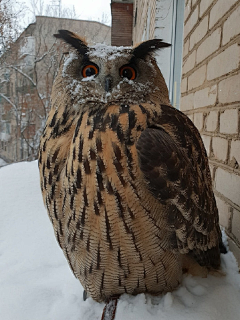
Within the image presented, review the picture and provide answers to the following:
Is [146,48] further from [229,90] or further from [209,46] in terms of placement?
[209,46]

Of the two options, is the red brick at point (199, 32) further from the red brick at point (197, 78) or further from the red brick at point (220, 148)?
the red brick at point (220, 148)

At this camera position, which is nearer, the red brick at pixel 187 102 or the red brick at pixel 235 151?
the red brick at pixel 235 151

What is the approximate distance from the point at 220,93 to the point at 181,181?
717mm

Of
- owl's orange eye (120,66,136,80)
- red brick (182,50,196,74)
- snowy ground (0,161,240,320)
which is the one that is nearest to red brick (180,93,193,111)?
red brick (182,50,196,74)

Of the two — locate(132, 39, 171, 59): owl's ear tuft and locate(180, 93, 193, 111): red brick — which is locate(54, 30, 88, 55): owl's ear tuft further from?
locate(180, 93, 193, 111): red brick

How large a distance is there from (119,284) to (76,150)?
59 centimetres

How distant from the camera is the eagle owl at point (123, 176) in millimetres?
917

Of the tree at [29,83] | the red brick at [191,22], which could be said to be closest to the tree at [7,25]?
the tree at [29,83]

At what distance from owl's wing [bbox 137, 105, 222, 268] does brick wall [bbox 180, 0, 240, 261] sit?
0.22m

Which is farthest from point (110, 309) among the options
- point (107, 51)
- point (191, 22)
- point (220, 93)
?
point (191, 22)

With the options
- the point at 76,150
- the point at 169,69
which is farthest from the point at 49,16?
the point at 76,150

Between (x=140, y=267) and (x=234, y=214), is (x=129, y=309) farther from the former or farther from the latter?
(x=234, y=214)

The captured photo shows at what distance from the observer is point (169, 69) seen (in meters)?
2.86

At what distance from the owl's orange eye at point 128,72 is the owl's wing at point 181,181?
0.20m
